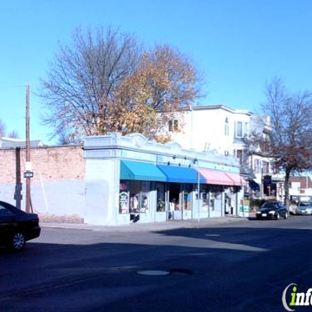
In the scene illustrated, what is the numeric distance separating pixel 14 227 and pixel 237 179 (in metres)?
32.1

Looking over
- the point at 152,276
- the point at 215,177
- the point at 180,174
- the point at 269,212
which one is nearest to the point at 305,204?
the point at 269,212

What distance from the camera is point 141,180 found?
1167 inches

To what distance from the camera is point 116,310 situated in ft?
24.8

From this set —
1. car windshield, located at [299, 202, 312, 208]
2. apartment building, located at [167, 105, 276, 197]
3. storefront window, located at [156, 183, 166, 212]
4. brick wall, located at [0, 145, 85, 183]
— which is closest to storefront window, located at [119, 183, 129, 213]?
brick wall, located at [0, 145, 85, 183]

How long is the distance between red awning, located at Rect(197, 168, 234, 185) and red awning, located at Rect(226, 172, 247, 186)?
0.91 metres

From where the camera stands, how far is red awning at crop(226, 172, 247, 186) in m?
44.0

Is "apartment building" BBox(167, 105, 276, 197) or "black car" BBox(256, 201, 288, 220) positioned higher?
"apartment building" BBox(167, 105, 276, 197)

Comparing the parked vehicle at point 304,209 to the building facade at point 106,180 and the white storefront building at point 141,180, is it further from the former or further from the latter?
the building facade at point 106,180

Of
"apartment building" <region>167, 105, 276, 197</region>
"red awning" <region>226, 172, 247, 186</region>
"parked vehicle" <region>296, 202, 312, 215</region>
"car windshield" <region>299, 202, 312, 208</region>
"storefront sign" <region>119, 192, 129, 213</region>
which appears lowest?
"parked vehicle" <region>296, 202, 312, 215</region>

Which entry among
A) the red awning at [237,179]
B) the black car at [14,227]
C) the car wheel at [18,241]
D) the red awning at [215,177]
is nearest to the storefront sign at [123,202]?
the red awning at [215,177]

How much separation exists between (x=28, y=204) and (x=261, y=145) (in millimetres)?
30046

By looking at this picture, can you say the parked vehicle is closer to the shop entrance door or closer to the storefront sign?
→ the shop entrance door

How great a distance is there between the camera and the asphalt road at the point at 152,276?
26.5 feet

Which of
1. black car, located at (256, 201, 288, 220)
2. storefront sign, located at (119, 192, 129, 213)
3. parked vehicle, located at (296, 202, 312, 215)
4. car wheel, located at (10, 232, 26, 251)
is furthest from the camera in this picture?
parked vehicle, located at (296, 202, 312, 215)
